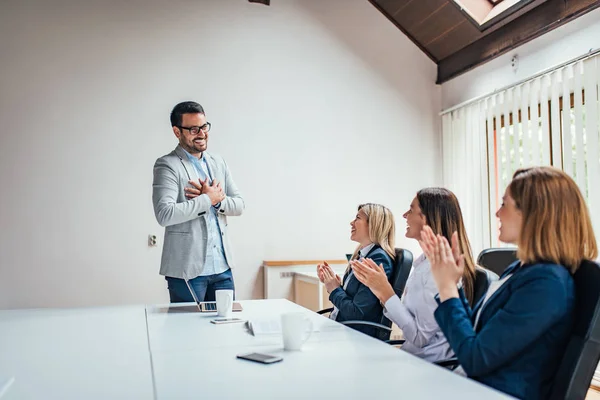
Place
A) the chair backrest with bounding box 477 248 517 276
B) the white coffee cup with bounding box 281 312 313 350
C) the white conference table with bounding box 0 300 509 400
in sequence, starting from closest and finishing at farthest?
the white conference table with bounding box 0 300 509 400, the white coffee cup with bounding box 281 312 313 350, the chair backrest with bounding box 477 248 517 276

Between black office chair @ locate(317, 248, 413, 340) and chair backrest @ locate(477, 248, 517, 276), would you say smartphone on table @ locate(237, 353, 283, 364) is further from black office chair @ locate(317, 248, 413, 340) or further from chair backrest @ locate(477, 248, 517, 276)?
chair backrest @ locate(477, 248, 517, 276)

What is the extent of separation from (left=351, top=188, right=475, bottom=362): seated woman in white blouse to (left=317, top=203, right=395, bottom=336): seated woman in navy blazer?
26 cm

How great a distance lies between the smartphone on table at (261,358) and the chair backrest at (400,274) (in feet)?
3.36

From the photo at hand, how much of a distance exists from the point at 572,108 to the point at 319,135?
6.43 ft

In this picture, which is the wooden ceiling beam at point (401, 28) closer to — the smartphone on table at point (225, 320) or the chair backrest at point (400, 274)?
the chair backrest at point (400, 274)

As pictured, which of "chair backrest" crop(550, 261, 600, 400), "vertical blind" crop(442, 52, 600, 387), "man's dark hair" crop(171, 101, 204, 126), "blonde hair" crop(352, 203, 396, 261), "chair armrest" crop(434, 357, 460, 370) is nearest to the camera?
"chair backrest" crop(550, 261, 600, 400)

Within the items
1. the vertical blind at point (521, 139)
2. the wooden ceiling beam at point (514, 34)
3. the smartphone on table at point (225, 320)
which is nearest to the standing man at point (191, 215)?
the smartphone on table at point (225, 320)

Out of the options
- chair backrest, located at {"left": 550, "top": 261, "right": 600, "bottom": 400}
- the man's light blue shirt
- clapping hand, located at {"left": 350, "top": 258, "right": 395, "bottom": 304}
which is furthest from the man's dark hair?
chair backrest, located at {"left": 550, "top": 261, "right": 600, "bottom": 400}

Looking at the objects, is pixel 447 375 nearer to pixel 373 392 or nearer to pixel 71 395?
pixel 373 392

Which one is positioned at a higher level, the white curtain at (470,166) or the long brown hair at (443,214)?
the white curtain at (470,166)

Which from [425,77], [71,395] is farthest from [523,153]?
[71,395]

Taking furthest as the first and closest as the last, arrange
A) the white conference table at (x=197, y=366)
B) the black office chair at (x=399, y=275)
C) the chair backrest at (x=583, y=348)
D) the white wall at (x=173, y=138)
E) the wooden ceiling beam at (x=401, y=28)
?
the wooden ceiling beam at (x=401, y=28) → the white wall at (x=173, y=138) → the black office chair at (x=399, y=275) → the chair backrest at (x=583, y=348) → the white conference table at (x=197, y=366)

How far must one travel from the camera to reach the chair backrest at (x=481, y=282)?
6.04ft

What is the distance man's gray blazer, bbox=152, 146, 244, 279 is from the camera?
2629mm
